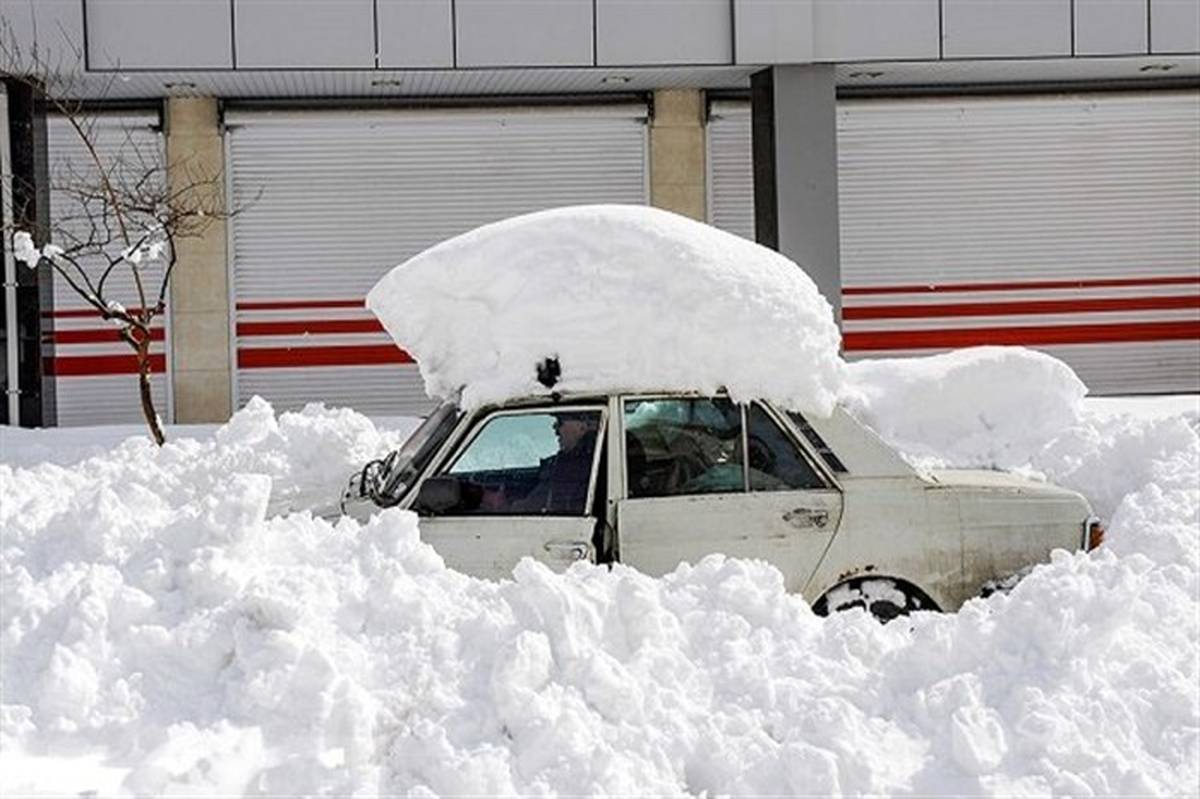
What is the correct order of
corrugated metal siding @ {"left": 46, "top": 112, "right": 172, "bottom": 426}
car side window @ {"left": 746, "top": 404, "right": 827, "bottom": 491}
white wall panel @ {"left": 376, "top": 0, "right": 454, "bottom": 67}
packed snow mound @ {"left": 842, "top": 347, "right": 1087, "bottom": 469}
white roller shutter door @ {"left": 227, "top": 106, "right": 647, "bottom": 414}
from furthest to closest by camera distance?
white roller shutter door @ {"left": 227, "top": 106, "right": 647, "bottom": 414}
corrugated metal siding @ {"left": 46, "top": 112, "right": 172, "bottom": 426}
white wall panel @ {"left": 376, "top": 0, "right": 454, "bottom": 67}
packed snow mound @ {"left": 842, "top": 347, "right": 1087, "bottom": 469}
car side window @ {"left": 746, "top": 404, "right": 827, "bottom": 491}

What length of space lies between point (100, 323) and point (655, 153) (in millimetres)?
6703

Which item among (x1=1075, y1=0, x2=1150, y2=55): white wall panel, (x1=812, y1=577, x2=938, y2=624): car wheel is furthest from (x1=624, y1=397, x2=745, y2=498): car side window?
(x1=1075, y1=0, x2=1150, y2=55): white wall panel

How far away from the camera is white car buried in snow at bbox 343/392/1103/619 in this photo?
238 inches

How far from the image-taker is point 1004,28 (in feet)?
51.3

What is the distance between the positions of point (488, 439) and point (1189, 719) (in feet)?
10.0

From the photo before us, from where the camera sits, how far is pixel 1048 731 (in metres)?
4.20

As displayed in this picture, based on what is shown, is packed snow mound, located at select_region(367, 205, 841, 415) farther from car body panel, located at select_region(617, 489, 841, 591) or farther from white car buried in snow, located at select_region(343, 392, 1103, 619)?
car body panel, located at select_region(617, 489, 841, 591)

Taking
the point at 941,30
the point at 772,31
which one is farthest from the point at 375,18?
the point at 941,30

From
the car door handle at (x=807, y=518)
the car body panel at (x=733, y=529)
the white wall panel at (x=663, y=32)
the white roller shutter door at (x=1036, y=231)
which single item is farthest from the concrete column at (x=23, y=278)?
the car door handle at (x=807, y=518)

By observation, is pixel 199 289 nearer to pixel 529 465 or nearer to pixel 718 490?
pixel 529 465

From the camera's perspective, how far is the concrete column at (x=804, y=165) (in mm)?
15648

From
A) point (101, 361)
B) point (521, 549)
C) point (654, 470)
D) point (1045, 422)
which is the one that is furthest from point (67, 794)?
point (101, 361)

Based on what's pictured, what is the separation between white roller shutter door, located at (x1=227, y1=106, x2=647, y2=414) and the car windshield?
10445 millimetres

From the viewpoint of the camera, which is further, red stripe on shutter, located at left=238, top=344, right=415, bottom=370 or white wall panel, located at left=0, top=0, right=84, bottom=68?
red stripe on shutter, located at left=238, top=344, right=415, bottom=370
